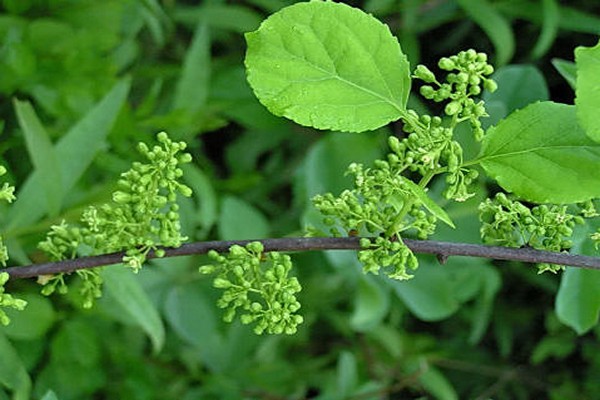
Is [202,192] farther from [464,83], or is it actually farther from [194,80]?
[464,83]

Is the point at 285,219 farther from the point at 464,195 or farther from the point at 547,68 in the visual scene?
the point at 464,195

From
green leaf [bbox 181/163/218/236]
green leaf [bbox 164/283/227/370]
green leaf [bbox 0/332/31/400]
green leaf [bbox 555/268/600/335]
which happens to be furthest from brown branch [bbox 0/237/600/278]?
green leaf [bbox 164/283/227/370]

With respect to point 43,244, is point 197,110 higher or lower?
lower

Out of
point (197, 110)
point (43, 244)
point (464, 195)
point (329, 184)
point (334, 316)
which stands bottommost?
point (334, 316)

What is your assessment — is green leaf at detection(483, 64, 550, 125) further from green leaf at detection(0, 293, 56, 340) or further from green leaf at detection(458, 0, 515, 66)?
green leaf at detection(0, 293, 56, 340)

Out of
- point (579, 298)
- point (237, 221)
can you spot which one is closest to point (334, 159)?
point (237, 221)

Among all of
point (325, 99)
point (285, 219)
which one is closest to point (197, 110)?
point (285, 219)

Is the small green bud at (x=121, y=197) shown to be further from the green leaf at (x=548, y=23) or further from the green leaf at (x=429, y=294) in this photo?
the green leaf at (x=548, y=23)
